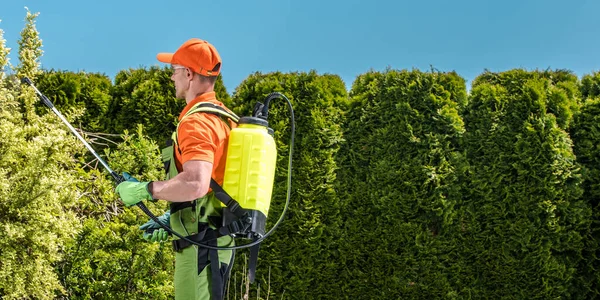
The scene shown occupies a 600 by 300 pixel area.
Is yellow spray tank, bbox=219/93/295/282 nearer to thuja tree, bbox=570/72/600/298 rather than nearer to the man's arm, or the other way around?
the man's arm

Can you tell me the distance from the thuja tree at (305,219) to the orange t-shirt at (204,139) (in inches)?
134

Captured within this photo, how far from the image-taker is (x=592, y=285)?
23.8 feet

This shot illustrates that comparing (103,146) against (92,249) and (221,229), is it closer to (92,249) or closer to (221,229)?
(92,249)

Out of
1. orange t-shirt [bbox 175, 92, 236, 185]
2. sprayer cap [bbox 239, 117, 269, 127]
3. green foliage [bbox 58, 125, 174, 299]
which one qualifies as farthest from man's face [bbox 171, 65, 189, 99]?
green foliage [bbox 58, 125, 174, 299]

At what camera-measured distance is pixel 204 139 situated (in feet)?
11.0

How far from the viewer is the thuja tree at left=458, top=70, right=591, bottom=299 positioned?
697 centimetres

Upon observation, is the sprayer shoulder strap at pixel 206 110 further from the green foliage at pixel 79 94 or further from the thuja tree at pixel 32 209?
the green foliage at pixel 79 94

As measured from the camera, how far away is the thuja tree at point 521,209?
6.97m

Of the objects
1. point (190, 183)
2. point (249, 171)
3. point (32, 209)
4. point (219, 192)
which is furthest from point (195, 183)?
point (32, 209)

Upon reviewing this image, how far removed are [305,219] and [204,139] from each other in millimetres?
3750

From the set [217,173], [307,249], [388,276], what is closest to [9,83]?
[307,249]

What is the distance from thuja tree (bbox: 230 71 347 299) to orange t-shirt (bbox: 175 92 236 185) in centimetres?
340

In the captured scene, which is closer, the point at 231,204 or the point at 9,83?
the point at 231,204

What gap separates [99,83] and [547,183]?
5.22 m
